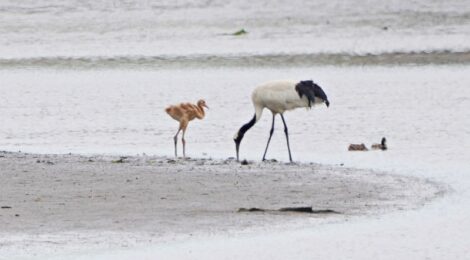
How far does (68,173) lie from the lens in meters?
13.0

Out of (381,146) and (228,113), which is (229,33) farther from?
(381,146)

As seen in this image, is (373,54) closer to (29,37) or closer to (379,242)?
(29,37)

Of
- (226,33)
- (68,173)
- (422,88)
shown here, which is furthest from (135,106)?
(226,33)

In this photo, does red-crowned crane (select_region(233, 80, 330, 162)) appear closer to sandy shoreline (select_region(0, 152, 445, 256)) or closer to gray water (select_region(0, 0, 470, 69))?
sandy shoreline (select_region(0, 152, 445, 256))

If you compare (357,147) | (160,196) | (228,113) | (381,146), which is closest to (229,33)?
(228,113)

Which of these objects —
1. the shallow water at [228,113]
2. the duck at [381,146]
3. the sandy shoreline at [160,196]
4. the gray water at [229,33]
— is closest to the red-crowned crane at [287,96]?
the shallow water at [228,113]

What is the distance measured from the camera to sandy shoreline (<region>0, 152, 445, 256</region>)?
9742mm

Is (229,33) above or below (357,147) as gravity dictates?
above

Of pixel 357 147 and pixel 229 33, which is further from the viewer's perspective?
pixel 229 33

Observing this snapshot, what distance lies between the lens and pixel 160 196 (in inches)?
449

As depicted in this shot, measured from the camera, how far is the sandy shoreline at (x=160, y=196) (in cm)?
974

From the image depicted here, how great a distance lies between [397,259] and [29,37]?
2498cm

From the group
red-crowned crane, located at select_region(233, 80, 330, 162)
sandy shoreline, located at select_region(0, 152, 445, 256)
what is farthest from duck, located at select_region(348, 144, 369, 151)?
sandy shoreline, located at select_region(0, 152, 445, 256)

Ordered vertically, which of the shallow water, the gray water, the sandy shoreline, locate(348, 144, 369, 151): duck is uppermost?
the gray water
